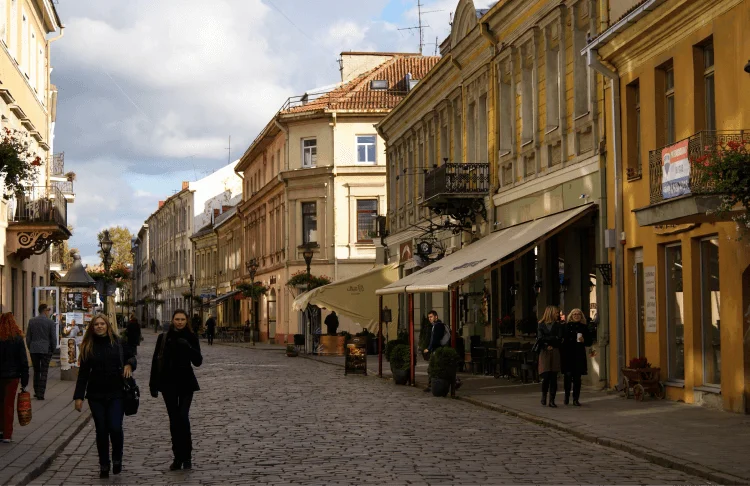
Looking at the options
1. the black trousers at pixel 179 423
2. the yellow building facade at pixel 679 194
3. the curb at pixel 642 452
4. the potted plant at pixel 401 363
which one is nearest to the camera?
the curb at pixel 642 452

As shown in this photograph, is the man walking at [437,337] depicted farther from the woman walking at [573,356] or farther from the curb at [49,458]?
the curb at [49,458]

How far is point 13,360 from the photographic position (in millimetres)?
14414

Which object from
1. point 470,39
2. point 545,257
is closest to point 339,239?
point 470,39

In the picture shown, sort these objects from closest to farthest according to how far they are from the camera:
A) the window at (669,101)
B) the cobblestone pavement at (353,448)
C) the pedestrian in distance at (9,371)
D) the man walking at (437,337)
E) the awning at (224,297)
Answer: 1. the cobblestone pavement at (353,448)
2. the pedestrian in distance at (9,371)
3. the window at (669,101)
4. the man walking at (437,337)
5. the awning at (224,297)

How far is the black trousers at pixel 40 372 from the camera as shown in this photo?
2214 cm

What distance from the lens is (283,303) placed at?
200 ft

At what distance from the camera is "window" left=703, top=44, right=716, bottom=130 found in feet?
58.2

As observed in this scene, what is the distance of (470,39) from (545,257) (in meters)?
7.38

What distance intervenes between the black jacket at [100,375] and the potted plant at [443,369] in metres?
11.1

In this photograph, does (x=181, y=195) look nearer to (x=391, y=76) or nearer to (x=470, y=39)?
(x=391, y=76)

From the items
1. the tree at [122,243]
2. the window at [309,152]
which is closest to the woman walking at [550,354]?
the window at [309,152]

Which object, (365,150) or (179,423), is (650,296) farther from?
(365,150)

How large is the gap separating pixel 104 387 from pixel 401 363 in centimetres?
1498

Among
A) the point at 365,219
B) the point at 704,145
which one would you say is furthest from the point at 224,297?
the point at 704,145
